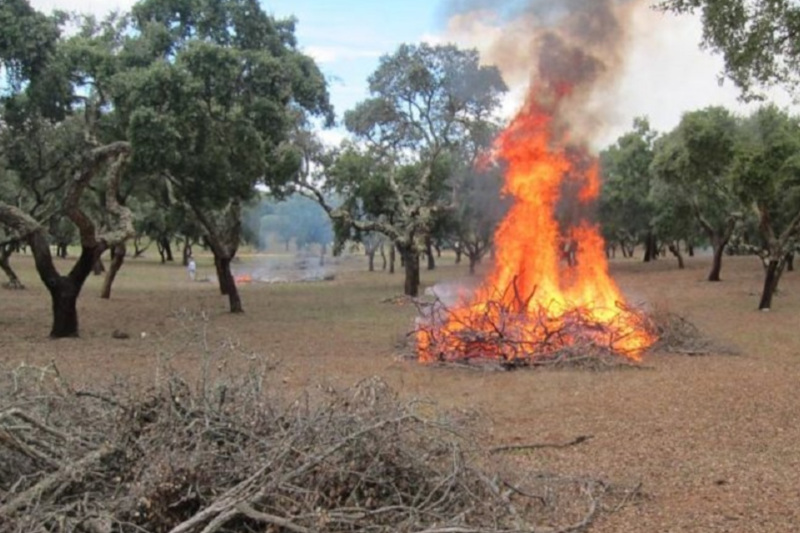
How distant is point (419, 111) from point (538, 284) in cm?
1375

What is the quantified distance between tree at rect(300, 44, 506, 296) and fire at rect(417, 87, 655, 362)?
9.83 metres

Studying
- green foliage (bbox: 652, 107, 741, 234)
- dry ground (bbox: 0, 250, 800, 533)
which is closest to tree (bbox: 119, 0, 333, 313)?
dry ground (bbox: 0, 250, 800, 533)

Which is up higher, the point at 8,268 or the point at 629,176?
the point at 629,176

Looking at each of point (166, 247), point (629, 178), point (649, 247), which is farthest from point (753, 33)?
point (166, 247)

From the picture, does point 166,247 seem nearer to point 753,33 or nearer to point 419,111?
point 419,111

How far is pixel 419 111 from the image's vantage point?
2803 cm

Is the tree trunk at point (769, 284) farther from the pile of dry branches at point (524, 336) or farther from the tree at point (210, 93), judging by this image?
the tree at point (210, 93)

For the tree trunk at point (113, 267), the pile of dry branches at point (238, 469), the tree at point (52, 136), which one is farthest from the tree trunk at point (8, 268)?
the pile of dry branches at point (238, 469)

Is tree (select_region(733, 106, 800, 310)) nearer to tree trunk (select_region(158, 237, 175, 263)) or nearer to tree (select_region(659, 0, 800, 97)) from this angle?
tree (select_region(659, 0, 800, 97))

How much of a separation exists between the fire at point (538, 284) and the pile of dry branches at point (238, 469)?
6.96m

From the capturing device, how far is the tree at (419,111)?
26.9m

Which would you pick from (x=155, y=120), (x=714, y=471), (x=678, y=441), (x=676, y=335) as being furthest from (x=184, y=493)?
(x=155, y=120)

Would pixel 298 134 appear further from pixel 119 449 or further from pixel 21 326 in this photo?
pixel 119 449

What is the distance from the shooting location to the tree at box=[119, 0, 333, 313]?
16.2 meters
